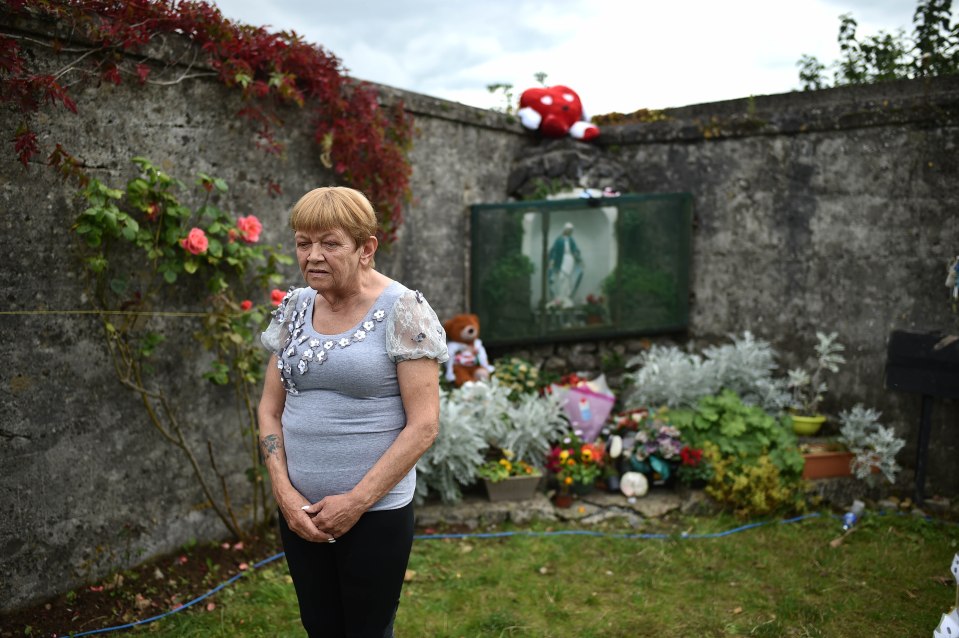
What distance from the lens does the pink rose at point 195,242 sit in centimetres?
393

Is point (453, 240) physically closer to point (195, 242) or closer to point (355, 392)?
point (195, 242)

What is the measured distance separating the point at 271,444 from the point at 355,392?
0.39 m

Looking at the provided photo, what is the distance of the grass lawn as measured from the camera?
364 cm

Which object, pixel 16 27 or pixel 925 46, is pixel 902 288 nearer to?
pixel 925 46

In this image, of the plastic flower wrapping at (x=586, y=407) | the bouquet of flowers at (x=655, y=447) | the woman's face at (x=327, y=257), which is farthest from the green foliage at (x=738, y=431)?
the woman's face at (x=327, y=257)

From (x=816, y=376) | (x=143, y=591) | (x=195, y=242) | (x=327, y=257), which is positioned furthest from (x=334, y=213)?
(x=816, y=376)

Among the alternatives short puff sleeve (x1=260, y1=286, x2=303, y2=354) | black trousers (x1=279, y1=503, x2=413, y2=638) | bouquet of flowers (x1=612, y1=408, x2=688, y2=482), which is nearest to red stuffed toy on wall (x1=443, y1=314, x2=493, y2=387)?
bouquet of flowers (x1=612, y1=408, x2=688, y2=482)

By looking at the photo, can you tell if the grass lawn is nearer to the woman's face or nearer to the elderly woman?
the elderly woman

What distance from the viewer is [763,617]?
3.75 m

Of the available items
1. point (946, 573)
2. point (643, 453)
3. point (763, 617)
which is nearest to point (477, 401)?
point (643, 453)

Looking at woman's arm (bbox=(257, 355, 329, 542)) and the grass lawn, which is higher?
woman's arm (bbox=(257, 355, 329, 542))

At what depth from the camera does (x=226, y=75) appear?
13.8 feet

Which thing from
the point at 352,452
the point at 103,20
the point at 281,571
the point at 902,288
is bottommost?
the point at 281,571

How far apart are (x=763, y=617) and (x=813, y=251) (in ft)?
11.1
